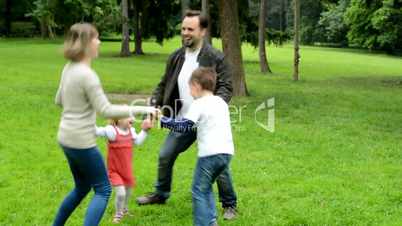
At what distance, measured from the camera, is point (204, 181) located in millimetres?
5383

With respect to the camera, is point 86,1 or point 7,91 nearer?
point 7,91

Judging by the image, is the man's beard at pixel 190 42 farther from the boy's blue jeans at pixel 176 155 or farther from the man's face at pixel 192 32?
the boy's blue jeans at pixel 176 155

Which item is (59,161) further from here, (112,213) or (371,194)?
(371,194)

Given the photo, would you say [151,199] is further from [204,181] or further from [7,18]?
[7,18]

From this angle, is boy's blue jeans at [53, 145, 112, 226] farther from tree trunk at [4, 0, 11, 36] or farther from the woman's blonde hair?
tree trunk at [4, 0, 11, 36]

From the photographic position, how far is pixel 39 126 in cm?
1136

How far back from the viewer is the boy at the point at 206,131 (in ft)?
17.3

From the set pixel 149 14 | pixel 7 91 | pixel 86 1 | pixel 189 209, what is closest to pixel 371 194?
pixel 189 209

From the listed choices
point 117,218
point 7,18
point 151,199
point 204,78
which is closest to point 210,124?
point 204,78

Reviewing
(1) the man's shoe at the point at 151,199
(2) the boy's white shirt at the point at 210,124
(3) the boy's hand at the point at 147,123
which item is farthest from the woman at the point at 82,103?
(1) the man's shoe at the point at 151,199

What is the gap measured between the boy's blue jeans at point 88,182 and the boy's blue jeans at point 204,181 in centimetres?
80

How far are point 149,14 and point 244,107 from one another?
26.0 metres

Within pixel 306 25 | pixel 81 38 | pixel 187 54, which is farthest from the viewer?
pixel 306 25

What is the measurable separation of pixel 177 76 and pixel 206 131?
1.04m
